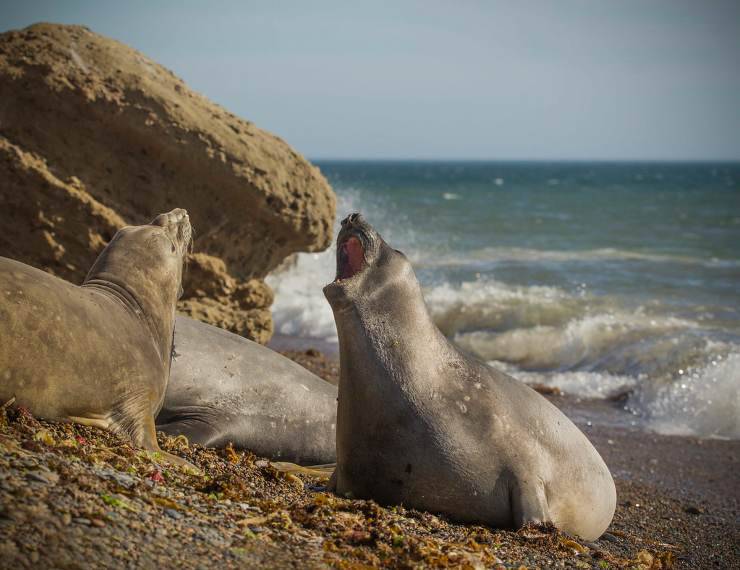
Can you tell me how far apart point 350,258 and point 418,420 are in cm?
91

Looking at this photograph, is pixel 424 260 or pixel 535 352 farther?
pixel 424 260

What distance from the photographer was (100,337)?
4789 mm

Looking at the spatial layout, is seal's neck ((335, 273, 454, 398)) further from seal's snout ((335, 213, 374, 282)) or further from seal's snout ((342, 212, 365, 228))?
seal's snout ((342, 212, 365, 228))

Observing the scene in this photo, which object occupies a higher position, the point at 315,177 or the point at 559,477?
the point at 315,177

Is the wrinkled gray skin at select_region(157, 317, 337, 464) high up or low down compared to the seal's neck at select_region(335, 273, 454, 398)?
down

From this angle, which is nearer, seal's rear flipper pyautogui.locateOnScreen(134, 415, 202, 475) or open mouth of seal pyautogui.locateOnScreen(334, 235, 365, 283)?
seal's rear flipper pyautogui.locateOnScreen(134, 415, 202, 475)

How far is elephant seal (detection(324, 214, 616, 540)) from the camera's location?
4676mm

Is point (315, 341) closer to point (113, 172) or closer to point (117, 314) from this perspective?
point (113, 172)

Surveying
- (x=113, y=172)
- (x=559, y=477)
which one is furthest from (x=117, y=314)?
(x=113, y=172)

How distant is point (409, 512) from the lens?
4.61m

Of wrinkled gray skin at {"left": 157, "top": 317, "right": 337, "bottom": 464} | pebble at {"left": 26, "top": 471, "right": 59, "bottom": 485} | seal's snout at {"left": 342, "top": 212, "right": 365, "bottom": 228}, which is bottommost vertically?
wrinkled gray skin at {"left": 157, "top": 317, "right": 337, "bottom": 464}

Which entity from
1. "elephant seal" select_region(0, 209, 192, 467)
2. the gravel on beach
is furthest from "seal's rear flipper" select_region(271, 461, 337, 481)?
"elephant seal" select_region(0, 209, 192, 467)

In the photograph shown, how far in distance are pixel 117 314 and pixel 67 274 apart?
2946 millimetres

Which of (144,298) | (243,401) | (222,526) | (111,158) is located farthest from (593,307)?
(222,526)
